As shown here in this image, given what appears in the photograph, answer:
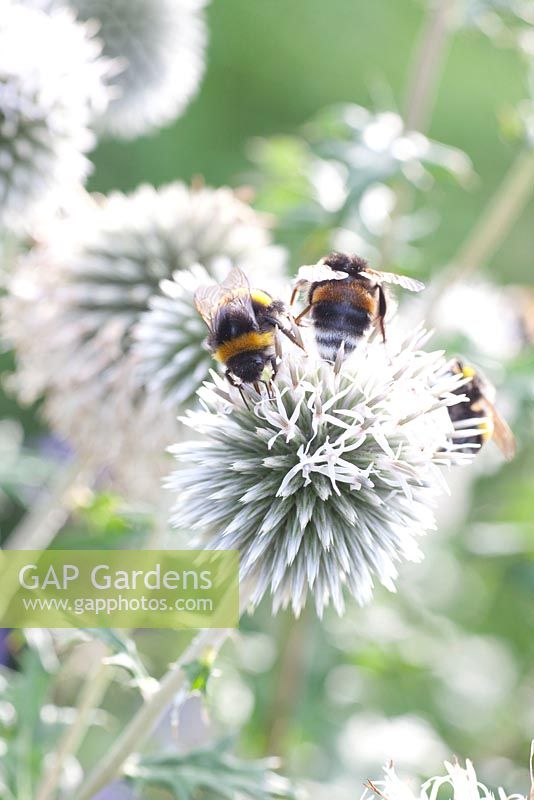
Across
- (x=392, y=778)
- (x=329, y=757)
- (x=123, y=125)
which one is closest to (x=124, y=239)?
(x=123, y=125)

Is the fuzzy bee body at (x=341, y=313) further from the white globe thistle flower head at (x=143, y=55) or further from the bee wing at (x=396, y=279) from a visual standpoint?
the white globe thistle flower head at (x=143, y=55)

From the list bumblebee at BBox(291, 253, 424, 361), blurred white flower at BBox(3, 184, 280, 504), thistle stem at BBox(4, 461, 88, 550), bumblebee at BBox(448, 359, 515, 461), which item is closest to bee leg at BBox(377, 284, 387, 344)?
bumblebee at BBox(291, 253, 424, 361)

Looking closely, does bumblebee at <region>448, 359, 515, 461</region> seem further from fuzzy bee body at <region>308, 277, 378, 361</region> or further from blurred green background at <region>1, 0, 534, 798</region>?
blurred green background at <region>1, 0, 534, 798</region>

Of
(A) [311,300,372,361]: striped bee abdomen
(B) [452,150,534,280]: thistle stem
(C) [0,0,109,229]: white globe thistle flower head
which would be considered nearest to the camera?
(A) [311,300,372,361]: striped bee abdomen

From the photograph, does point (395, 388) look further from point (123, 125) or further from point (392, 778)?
point (123, 125)

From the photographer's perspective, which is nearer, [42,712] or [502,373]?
[42,712]

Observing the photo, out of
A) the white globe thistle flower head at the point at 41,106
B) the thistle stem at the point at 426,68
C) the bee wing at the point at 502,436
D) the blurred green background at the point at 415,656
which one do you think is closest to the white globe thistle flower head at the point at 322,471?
the bee wing at the point at 502,436
